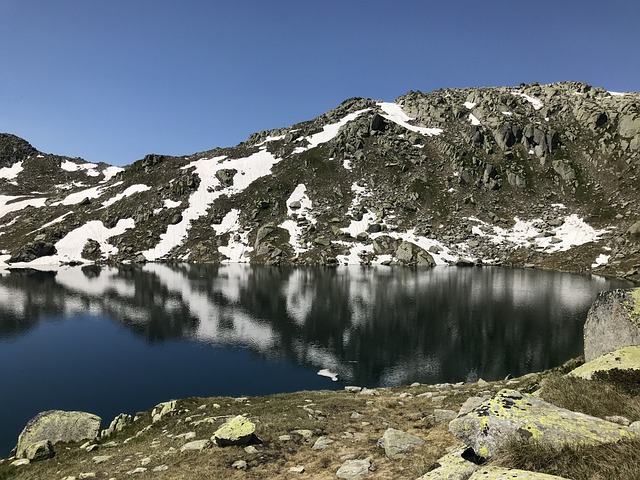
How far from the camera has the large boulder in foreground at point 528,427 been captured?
8.88 m

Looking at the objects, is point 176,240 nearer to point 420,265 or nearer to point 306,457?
point 420,265

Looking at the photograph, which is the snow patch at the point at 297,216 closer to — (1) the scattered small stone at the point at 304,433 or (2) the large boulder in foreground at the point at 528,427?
(1) the scattered small stone at the point at 304,433

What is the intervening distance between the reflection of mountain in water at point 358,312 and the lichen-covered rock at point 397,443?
86.7ft

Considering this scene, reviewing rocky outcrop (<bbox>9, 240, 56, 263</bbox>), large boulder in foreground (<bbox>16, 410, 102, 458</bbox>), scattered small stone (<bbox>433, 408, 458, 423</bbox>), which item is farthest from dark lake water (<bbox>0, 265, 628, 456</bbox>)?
rocky outcrop (<bbox>9, 240, 56, 263</bbox>)

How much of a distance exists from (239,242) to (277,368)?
390 ft

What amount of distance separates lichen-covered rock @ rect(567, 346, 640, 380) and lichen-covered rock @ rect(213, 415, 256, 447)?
48.0 ft

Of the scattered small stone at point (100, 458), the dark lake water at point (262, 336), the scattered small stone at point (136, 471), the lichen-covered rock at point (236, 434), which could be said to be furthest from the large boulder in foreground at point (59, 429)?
the lichen-covered rock at point (236, 434)

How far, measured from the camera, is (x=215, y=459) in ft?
50.1

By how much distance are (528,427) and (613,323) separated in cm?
1538

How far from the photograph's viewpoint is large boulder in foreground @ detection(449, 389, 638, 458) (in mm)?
8875

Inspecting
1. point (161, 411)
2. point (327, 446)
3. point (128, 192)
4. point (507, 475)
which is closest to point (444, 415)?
point (327, 446)

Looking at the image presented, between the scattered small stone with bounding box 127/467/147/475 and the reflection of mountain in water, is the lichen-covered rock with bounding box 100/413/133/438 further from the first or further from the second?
the reflection of mountain in water

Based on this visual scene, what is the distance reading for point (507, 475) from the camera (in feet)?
23.3

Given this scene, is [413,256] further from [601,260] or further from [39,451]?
[39,451]
